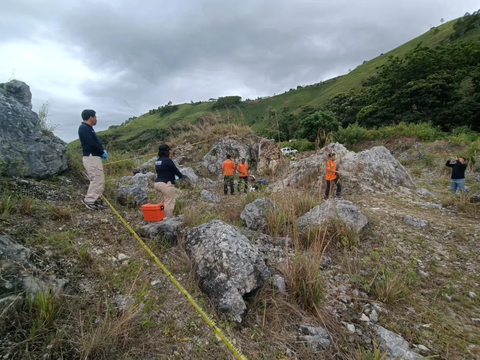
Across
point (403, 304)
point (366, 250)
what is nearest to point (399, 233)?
point (366, 250)

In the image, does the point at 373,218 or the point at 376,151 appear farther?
the point at 376,151

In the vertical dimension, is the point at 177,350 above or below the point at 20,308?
below

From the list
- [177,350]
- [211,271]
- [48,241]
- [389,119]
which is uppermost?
[389,119]

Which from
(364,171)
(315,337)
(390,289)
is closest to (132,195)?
(315,337)

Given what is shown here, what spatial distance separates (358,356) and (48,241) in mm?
3237

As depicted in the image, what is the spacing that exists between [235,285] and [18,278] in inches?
69.2

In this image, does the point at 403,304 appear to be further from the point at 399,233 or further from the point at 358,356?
the point at 399,233

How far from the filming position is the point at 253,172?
10.5m

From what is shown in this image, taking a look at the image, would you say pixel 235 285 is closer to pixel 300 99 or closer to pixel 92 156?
pixel 92 156

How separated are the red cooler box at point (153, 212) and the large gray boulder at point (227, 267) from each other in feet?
3.95

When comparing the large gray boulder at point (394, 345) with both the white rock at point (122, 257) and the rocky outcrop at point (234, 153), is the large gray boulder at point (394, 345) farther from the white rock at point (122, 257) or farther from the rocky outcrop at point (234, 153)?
the rocky outcrop at point (234, 153)

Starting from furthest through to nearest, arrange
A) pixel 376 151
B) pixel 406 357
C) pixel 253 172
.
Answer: pixel 253 172 → pixel 376 151 → pixel 406 357

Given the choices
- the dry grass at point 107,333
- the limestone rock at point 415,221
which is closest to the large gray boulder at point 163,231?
the dry grass at point 107,333

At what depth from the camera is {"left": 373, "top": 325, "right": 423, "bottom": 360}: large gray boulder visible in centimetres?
186
